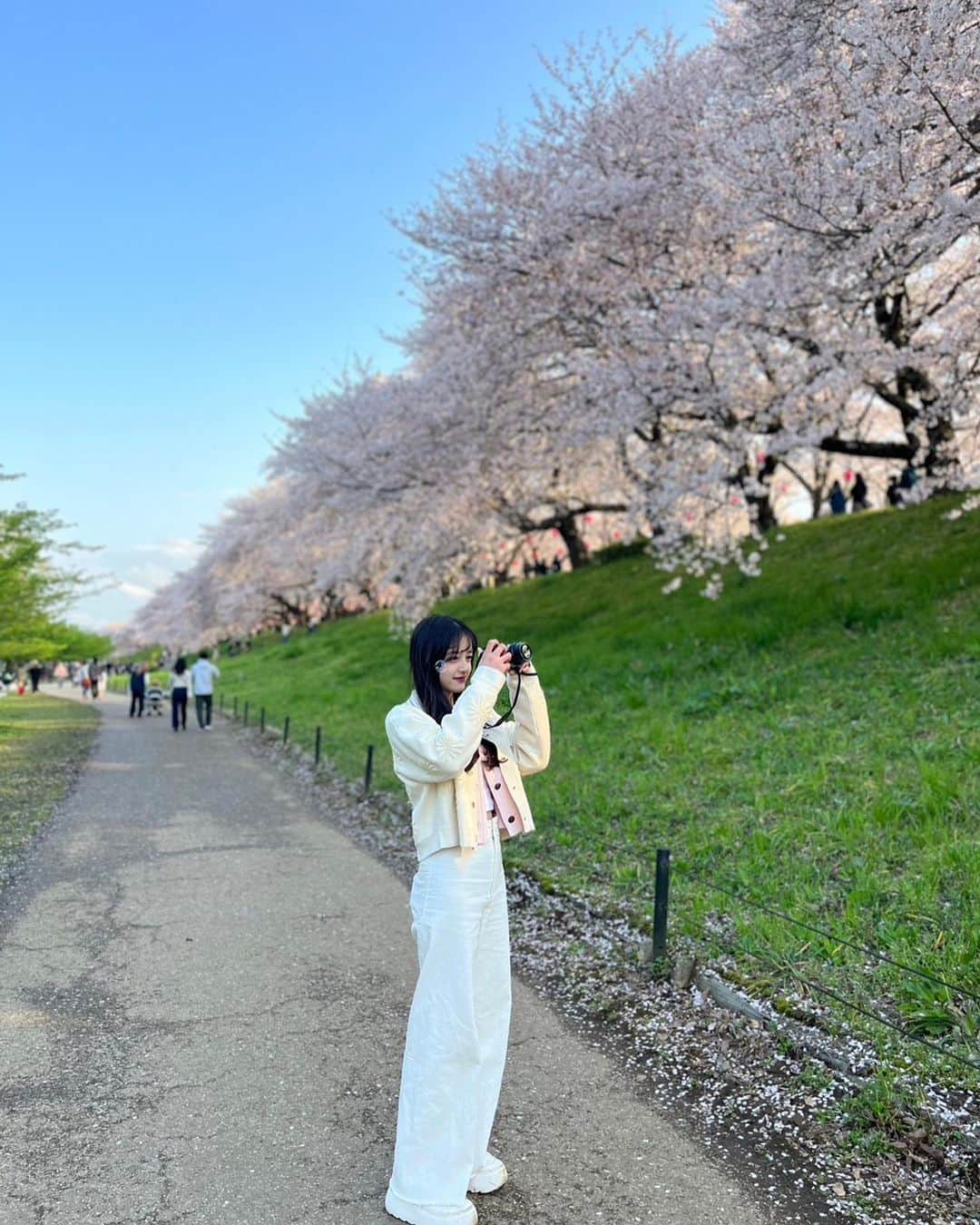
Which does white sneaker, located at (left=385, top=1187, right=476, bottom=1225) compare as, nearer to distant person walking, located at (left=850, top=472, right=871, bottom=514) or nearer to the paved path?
the paved path

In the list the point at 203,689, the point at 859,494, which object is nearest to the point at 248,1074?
the point at 203,689

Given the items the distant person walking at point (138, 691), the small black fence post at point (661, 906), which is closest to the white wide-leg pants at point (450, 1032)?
the small black fence post at point (661, 906)

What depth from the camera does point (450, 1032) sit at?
9.98ft

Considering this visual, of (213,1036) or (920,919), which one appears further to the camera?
(920,919)

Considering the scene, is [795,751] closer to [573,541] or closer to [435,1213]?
[435,1213]

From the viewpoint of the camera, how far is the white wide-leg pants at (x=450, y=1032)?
9.91 feet

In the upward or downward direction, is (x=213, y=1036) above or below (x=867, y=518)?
below

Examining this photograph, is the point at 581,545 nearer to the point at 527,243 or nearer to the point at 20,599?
→ the point at 527,243

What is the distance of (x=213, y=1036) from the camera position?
178 inches

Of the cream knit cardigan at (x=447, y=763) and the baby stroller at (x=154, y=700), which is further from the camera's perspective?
the baby stroller at (x=154, y=700)

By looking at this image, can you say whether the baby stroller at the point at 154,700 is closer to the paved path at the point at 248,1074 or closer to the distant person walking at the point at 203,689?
the distant person walking at the point at 203,689

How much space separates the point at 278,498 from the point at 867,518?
35.6 meters

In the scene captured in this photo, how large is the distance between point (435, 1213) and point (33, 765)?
43.6 feet

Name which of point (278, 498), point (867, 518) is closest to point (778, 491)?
point (867, 518)
